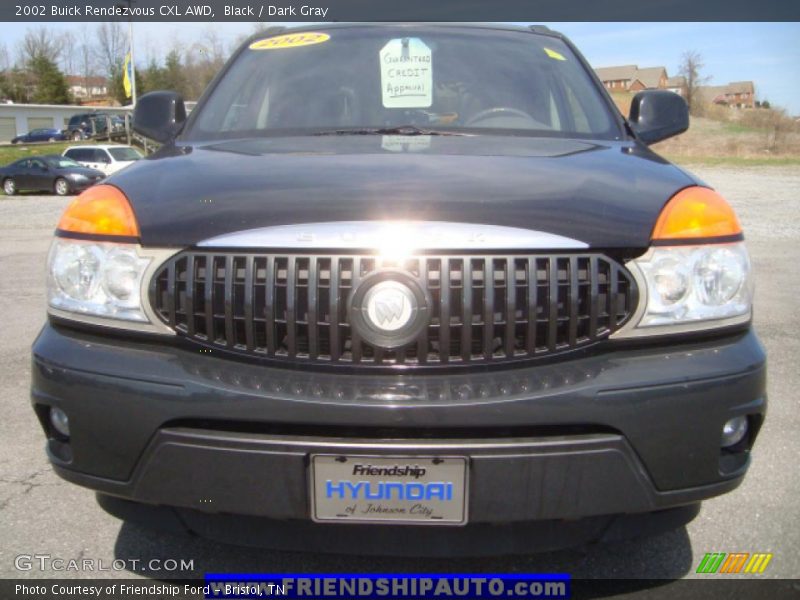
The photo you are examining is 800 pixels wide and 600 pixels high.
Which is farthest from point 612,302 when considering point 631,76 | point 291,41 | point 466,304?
point 631,76

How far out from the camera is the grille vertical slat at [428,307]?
1928mm

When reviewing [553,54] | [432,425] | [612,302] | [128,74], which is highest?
[128,74]

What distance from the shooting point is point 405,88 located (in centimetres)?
332

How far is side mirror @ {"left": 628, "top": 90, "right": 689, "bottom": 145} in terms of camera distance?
11.1ft

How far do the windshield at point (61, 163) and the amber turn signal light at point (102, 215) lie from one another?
84.9 ft

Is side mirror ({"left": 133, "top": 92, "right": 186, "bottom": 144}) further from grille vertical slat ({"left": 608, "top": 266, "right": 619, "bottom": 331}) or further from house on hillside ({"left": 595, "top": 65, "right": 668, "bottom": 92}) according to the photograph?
house on hillside ({"left": 595, "top": 65, "right": 668, "bottom": 92})

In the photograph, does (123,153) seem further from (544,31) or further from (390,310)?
(390,310)

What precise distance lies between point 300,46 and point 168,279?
6.43 feet

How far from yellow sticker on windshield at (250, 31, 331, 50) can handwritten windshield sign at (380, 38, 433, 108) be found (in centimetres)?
36

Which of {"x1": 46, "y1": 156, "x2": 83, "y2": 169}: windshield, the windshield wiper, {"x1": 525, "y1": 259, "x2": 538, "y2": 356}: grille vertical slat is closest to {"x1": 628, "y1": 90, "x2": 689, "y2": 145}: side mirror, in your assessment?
the windshield wiper

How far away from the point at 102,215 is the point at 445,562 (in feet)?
5.00

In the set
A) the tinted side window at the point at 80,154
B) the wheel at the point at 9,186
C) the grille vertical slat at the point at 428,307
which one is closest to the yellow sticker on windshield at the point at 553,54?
the grille vertical slat at the point at 428,307

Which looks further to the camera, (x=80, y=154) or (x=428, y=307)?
→ (x=80, y=154)

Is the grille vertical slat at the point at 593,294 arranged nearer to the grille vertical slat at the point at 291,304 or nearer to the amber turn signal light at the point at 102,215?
the grille vertical slat at the point at 291,304
